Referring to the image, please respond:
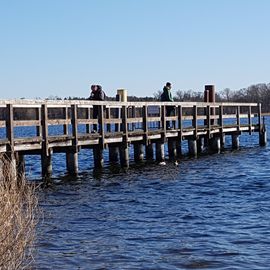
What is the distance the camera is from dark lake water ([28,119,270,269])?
10.0 m

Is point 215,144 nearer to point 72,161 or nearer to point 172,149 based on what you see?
point 172,149

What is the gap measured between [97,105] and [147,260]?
11642mm

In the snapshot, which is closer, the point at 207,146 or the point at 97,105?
the point at 97,105

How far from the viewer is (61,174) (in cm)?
2158

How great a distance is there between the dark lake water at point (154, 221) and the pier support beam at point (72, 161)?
0.35 m

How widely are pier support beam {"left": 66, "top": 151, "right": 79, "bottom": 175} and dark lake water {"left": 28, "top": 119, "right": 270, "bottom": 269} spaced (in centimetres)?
35

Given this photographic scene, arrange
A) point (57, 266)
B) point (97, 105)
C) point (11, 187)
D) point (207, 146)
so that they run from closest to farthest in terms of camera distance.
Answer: point (11, 187)
point (57, 266)
point (97, 105)
point (207, 146)

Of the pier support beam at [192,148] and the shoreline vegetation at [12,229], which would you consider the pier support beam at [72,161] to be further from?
the shoreline vegetation at [12,229]

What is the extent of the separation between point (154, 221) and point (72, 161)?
7.85 meters

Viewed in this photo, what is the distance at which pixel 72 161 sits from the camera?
20359 mm

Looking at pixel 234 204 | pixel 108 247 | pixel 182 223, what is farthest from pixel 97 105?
pixel 108 247

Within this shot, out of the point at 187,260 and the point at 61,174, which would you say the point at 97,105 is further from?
the point at 187,260

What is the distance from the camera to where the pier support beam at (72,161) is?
66.3ft

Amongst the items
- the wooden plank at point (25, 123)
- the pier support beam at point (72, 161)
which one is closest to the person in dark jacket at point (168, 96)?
the pier support beam at point (72, 161)
